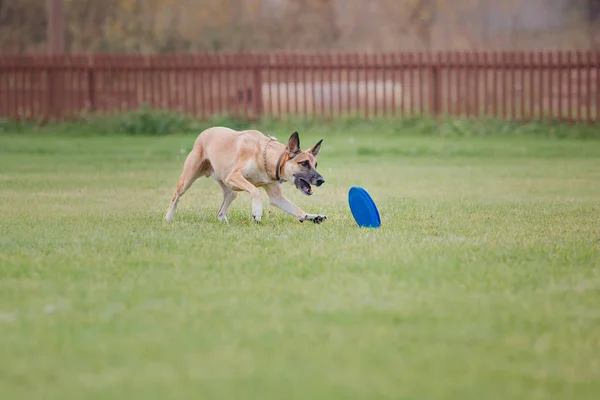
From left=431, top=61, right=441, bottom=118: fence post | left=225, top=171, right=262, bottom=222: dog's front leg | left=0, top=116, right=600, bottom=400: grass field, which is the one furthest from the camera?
left=431, top=61, right=441, bottom=118: fence post

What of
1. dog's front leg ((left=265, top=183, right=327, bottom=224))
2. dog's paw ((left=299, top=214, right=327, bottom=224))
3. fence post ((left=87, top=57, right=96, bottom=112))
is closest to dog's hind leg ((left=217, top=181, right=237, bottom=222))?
dog's front leg ((left=265, top=183, right=327, bottom=224))

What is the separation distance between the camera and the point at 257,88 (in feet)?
90.3

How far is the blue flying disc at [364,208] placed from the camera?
10.8 m

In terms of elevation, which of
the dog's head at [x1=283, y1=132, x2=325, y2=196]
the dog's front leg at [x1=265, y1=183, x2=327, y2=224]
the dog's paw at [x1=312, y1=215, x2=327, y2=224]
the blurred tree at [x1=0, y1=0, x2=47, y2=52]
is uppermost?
the blurred tree at [x1=0, y1=0, x2=47, y2=52]

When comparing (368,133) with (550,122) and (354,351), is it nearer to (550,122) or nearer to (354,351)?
(550,122)

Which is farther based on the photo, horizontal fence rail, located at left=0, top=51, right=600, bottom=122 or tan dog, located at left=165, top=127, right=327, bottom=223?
horizontal fence rail, located at left=0, top=51, right=600, bottom=122

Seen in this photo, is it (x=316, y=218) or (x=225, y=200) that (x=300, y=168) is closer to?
(x=316, y=218)

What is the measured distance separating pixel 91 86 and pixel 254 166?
57.9ft

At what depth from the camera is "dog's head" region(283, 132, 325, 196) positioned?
36.4 ft

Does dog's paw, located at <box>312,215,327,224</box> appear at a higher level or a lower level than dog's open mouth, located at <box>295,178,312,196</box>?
lower

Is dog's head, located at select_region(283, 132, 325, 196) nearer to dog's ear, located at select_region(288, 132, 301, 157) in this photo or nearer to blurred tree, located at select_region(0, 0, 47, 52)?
dog's ear, located at select_region(288, 132, 301, 157)

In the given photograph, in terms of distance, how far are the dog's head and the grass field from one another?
45 centimetres

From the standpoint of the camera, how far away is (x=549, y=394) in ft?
16.4

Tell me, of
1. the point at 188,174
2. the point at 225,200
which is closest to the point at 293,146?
the point at 225,200
